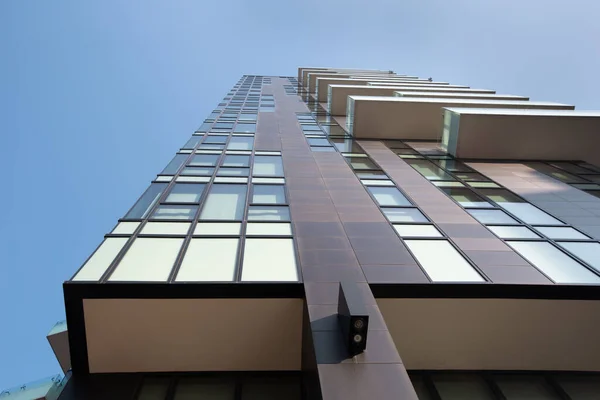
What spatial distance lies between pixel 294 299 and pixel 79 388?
15.3 ft

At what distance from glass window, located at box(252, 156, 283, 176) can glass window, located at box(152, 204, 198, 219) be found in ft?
13.5

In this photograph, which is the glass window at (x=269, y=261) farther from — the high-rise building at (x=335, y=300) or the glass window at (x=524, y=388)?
the glass window at (x=524, y=388)

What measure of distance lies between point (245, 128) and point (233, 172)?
812 cm

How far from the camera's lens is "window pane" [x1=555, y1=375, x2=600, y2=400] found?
8516mm

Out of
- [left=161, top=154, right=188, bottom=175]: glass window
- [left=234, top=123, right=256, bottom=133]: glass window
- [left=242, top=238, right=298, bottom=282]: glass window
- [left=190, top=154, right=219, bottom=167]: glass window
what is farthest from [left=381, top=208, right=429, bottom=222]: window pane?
[left=234, top=123, right=256, bottom=133]: glass window

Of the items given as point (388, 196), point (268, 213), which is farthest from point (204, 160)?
point (388, 196)

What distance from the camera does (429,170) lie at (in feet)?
58.2

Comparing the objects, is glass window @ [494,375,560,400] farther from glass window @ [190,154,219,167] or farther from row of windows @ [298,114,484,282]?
glass window @ [190,154,219,167]

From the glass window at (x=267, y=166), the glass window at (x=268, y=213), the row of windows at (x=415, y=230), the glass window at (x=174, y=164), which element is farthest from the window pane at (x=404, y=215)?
the glass window at (x=174, y=164)

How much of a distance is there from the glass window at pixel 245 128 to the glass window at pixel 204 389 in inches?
653

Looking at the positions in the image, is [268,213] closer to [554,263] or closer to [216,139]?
[554,263]

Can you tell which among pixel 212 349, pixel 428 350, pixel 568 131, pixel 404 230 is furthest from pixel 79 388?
pixel 568 131

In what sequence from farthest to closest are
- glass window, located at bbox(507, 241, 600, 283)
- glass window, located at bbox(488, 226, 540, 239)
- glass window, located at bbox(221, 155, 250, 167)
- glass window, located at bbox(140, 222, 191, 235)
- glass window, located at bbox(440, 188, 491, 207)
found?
glass window, located at bbox(221, 155, 250, 167), glass window, located at bbox(440, 188, 491, 207), glass window, located at bbox(488, 226, 540, 239), glass window, located at bbox(140, 222, 191, 235), glass window, located at bbox(507, 241, 600, 283)

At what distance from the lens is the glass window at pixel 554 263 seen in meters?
9.30
